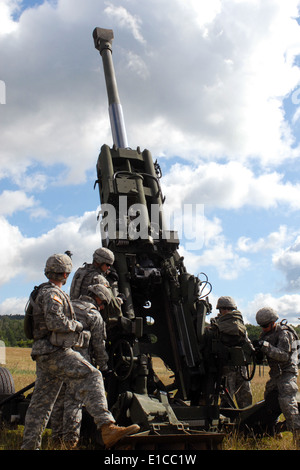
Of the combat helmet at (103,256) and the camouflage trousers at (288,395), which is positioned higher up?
the combat helmet at (103,256)

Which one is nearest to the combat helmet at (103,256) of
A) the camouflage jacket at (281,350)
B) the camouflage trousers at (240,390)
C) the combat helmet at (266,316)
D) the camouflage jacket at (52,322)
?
the camouflage jacket at (52,322)

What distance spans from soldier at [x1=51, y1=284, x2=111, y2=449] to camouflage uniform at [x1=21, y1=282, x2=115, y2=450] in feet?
0.93

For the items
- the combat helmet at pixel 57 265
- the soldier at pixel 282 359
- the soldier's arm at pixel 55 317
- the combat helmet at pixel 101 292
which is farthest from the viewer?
the soldier at pixel 282 359

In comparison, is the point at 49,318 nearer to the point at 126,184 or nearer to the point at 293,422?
the point at 293,422

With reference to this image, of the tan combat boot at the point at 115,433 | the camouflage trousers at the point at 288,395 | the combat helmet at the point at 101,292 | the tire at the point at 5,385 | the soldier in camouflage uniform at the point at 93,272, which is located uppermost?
the soldier in camouflage uniform at the point at 93,272

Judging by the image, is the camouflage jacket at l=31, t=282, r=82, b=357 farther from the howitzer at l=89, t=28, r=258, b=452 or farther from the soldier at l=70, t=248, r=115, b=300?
the soldier at l=70, t=248, r=115, b=300

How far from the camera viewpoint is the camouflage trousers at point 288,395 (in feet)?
17.3

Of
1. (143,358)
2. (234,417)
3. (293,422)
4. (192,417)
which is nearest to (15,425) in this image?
(143,358)

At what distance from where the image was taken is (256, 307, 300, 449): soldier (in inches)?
211

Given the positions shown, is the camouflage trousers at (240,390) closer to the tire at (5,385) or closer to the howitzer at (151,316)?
the howitzer at (151,316)

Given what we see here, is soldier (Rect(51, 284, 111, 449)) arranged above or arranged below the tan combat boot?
above

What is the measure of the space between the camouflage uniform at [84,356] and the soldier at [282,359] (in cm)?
183

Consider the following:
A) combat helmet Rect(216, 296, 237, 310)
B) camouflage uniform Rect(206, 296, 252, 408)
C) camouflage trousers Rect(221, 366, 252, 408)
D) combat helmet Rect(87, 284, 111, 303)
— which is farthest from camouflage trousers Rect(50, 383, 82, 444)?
camouflage trousers Rect(221, 366, 252, 408)

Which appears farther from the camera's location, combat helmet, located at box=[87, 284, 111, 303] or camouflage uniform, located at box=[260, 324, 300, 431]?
camouflage uniform, located at box=[260, 324, 300, 431]
